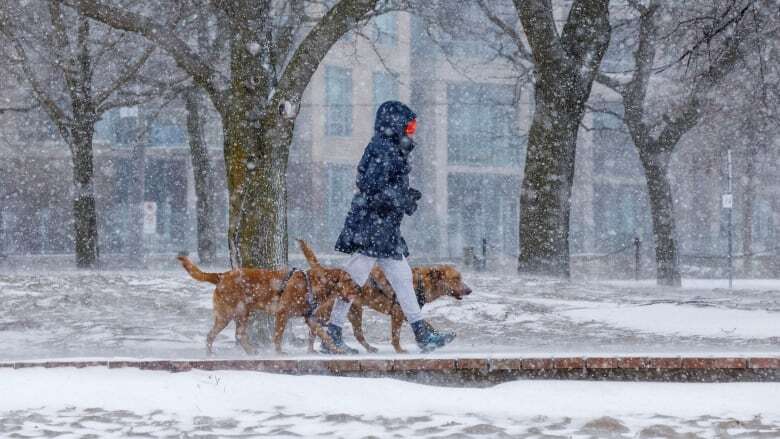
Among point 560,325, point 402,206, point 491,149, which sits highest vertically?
point 491,149

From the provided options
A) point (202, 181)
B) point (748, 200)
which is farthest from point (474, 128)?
point (202, 181)

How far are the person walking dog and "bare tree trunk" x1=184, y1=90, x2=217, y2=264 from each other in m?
18.2

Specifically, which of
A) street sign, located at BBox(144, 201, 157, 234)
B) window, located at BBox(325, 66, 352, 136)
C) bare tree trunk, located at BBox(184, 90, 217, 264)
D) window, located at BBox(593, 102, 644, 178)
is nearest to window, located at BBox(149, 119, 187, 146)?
window, located at BBox(325, 66, 352, 136)

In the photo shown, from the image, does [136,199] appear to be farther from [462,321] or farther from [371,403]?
[371,403]

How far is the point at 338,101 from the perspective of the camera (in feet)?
148

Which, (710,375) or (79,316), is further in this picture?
(79,316)

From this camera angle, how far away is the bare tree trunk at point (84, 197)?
23.3 metres

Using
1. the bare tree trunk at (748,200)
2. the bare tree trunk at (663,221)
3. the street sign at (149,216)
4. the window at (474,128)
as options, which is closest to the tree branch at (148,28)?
the bare tree trunk at (663,221)

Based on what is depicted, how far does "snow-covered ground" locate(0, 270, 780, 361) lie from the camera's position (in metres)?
9.98

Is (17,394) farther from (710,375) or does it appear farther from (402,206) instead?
(710,375)

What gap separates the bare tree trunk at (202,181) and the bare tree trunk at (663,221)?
33.5 feet

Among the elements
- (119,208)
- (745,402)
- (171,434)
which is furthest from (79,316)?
(119,208)

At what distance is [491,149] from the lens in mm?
49531

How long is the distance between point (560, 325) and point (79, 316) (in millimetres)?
5785
